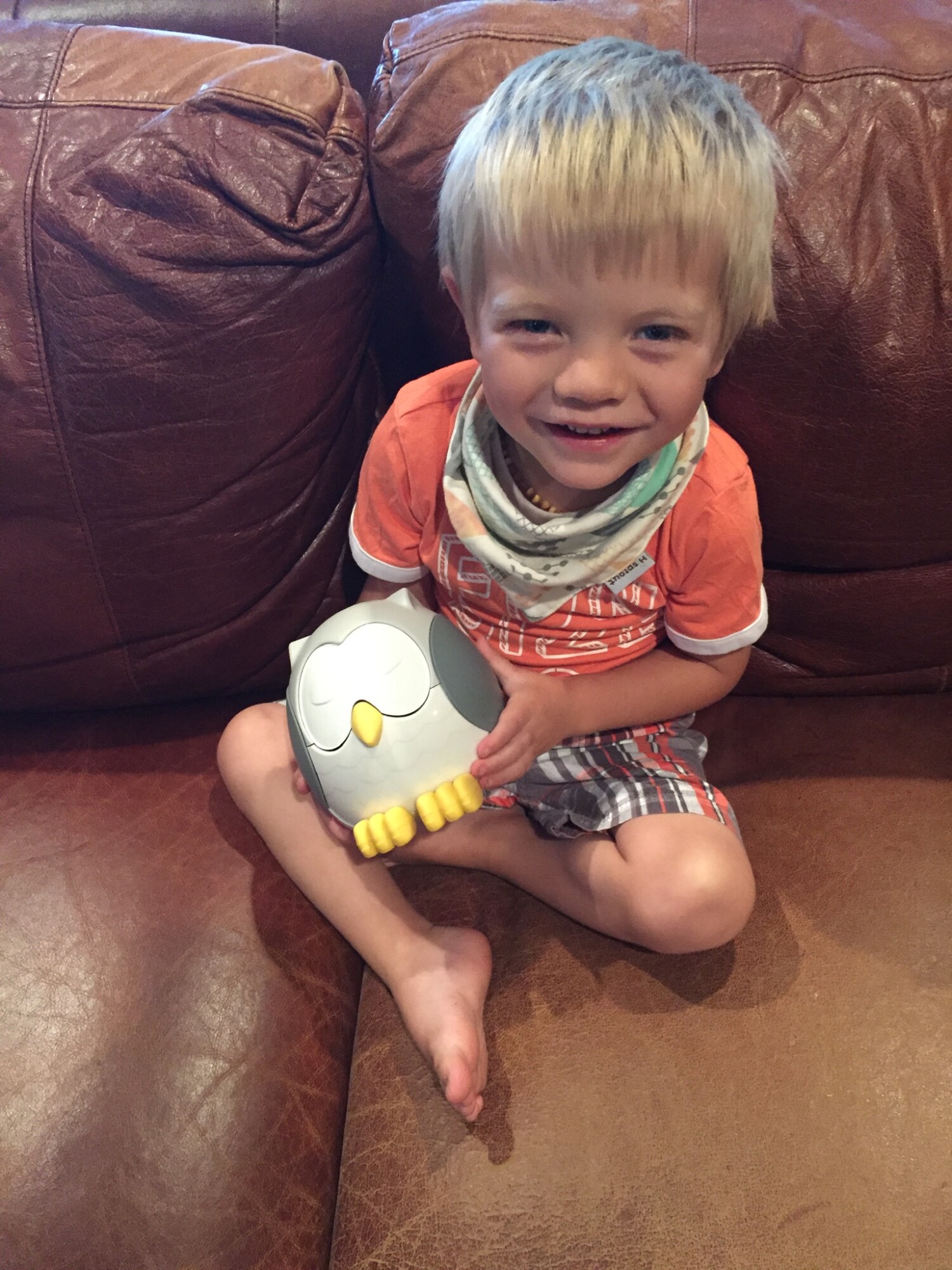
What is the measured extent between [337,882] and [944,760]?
26.1 inches

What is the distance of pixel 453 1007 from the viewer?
79cm

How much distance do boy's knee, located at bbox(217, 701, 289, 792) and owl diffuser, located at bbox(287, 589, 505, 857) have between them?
0.42ft

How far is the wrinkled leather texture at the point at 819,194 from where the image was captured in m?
0.74

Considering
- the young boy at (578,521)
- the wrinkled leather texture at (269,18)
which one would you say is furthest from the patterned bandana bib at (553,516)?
the wrinkled leather texture at (269,18)

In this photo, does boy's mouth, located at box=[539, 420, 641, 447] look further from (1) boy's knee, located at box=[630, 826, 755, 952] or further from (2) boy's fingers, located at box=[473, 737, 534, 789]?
(1) boy's knee, located at box=[630, 826, 755, 952]

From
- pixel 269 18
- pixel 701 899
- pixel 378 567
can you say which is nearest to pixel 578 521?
pixel 378 567

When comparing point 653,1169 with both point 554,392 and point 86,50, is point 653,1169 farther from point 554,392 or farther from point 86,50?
point 86,50

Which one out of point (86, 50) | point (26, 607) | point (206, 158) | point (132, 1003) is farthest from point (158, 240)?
point (132, 1003)

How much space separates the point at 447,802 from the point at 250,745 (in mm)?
277

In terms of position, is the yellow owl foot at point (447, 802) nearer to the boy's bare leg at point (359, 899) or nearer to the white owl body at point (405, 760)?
the white owl body at point (405, 760)

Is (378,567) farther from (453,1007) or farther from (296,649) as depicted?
(453,1007)

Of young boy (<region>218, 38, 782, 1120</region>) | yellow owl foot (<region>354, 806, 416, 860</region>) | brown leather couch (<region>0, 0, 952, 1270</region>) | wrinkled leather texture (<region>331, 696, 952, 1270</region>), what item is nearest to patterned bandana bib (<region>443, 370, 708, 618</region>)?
young boy (<region>218, 38, 782, 1120</region>)

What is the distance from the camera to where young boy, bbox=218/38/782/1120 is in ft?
1.98

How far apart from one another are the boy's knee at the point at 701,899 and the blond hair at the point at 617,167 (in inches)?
18.4
